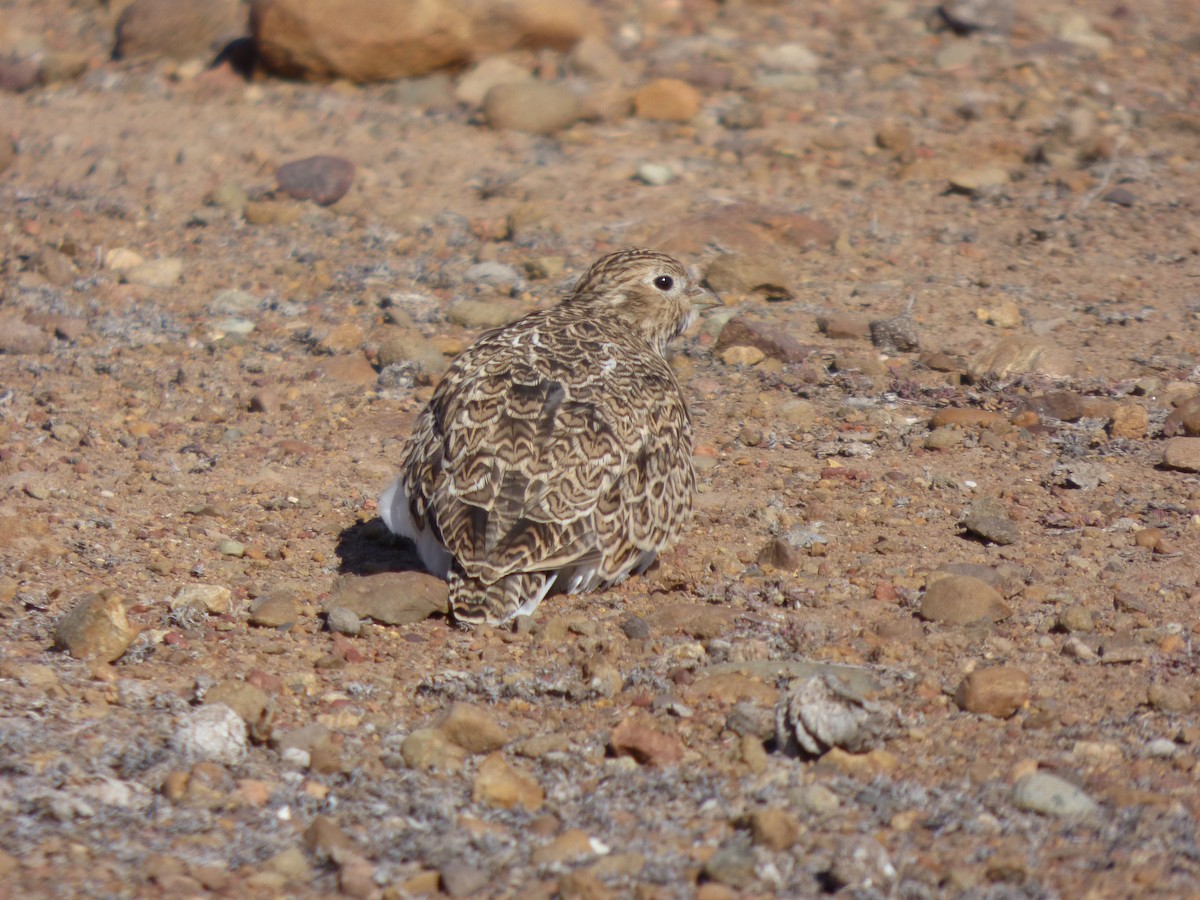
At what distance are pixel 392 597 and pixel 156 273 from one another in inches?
197

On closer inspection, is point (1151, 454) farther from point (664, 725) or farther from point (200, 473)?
point (200, 473)

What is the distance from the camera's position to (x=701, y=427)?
8.19 meters

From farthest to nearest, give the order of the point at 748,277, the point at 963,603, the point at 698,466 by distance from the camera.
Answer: the point at 748,277 → the point at 698,466 → the point at 963,603

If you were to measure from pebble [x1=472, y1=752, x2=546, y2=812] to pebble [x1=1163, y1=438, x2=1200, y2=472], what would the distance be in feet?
13.9

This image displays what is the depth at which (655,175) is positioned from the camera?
11.4m

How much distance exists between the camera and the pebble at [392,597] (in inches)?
238

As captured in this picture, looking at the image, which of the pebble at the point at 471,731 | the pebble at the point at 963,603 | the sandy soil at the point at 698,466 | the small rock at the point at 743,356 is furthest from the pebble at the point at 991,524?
the pebble at the point at 471,731

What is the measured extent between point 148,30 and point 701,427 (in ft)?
26.6

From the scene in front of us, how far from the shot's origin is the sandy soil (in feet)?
14.7

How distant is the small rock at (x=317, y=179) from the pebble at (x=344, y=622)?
584 centimetres

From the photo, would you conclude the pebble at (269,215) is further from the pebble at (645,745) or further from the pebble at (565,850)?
the pebble at (565,850)

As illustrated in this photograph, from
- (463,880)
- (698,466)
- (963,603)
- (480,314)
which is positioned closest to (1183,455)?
(963,603)

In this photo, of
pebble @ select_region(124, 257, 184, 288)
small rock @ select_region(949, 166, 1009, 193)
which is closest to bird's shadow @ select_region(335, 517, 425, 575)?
pebble @ select_region(124, 257, 184, 288)

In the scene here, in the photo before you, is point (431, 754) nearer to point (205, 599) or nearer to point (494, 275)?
point (205, 599)
